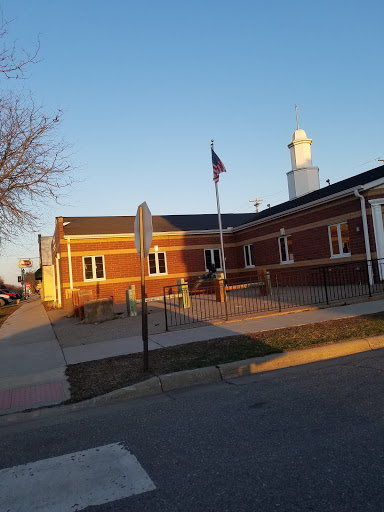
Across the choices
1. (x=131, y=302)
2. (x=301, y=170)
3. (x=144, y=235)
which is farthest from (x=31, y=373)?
(x=301, y=170)

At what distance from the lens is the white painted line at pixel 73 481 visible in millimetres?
3094

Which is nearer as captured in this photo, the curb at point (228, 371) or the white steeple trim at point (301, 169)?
the curb at point (228, 371)

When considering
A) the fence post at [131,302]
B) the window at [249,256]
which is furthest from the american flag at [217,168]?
the fence post at [131,302]

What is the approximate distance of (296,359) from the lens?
6.89 m

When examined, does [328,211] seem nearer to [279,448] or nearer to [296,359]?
[296,359]

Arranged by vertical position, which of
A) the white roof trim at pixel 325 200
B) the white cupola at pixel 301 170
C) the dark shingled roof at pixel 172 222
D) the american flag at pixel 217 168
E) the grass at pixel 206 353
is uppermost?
the white cupola at pixel 301 170

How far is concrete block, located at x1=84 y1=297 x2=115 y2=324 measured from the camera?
14081 millimetres

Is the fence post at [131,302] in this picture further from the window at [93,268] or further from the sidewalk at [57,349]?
the window at [93,268]

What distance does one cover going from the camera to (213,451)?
12.3ft

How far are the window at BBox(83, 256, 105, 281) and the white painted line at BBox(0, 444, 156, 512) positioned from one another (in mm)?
19309

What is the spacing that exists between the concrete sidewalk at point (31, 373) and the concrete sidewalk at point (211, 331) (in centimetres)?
50

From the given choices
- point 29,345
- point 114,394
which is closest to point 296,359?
point 114,394

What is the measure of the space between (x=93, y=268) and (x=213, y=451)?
1992 centimetres

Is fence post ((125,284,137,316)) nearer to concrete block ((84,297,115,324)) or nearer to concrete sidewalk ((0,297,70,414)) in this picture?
concrete block ((84,297,115,324))
